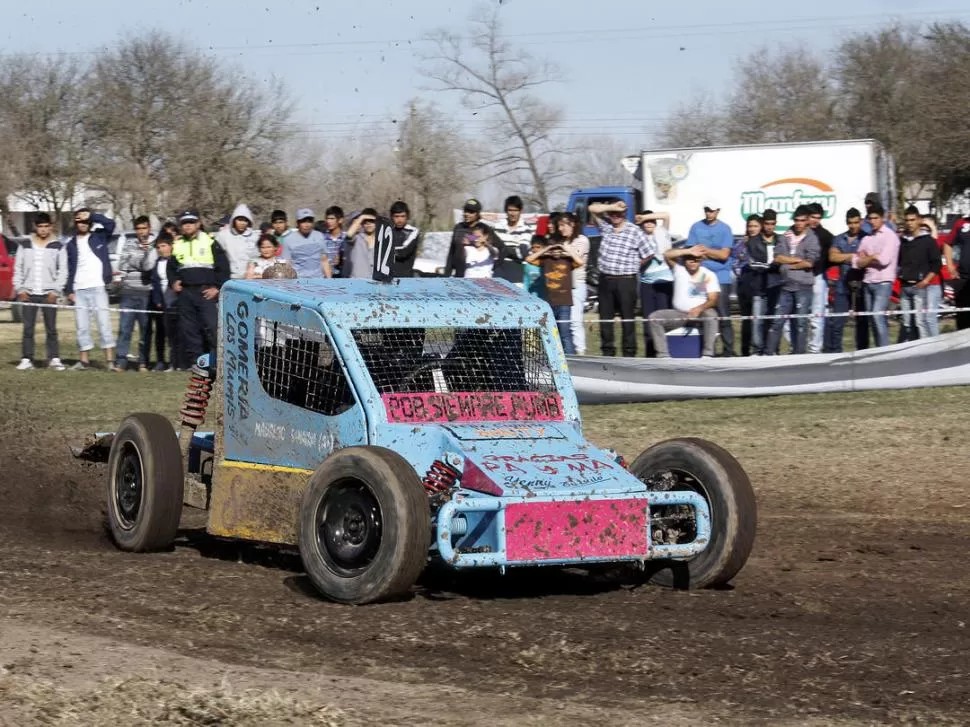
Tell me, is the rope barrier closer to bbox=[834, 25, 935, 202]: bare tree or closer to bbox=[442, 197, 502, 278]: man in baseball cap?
bbox=[442, 197, 502, 278]: man in baseball cap

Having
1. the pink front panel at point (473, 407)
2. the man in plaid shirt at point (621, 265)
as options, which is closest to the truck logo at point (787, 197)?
the man in plaid shirt at point (621, 265)

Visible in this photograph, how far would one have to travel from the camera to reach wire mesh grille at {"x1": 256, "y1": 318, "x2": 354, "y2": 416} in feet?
24.8

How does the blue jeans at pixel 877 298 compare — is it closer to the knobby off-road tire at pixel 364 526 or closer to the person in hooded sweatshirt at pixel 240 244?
the person in hooded sweatshirt at pixel 240 244

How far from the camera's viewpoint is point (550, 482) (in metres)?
6.96

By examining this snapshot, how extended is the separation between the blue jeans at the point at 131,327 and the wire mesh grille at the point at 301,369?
10.3 metres

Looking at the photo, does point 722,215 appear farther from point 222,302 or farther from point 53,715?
point 53,715

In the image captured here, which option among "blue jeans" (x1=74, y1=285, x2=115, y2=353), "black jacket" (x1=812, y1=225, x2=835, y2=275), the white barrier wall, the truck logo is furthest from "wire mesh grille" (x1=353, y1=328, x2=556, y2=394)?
the truck logo

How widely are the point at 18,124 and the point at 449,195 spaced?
51.8 ft

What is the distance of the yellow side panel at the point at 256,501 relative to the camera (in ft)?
25.2

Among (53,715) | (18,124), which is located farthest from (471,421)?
(18,124)

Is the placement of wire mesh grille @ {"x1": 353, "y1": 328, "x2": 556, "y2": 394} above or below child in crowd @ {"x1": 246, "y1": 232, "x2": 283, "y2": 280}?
below

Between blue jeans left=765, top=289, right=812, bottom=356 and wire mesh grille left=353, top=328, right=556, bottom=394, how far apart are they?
28.3 ft

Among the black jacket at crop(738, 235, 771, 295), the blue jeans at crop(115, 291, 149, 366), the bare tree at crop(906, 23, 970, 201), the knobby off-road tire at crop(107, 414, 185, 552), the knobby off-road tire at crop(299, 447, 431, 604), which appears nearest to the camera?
the knobby off-road tire at crop(299, 447, 431, 604)

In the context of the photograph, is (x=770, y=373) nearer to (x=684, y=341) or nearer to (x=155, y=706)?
(x=684, y=341)
